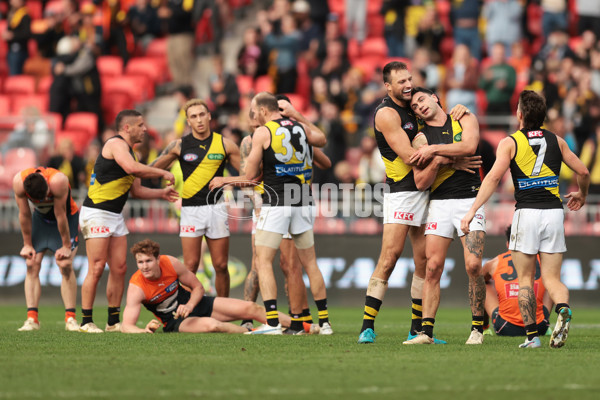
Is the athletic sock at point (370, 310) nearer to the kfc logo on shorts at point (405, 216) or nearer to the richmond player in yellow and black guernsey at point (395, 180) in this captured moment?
the richmond player in yellow and black guernsey at point (395, 180)

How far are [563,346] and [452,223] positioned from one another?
1574 millimetres

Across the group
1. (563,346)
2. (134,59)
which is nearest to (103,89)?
(134,59)

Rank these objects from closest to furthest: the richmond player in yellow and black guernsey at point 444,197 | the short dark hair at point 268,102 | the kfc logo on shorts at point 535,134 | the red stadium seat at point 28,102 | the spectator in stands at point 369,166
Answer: the kfc logo on shorts at point 535,134
the richmond player in yellow and black guernsey at point 444,197
the short dark hair at point 268,102
the spectator in stands at point 369,166
the red stadium seat at point 28,102

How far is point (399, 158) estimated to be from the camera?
9.43 meters

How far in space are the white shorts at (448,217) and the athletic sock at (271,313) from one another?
2240 mm

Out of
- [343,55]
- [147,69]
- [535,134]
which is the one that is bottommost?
[535,134]

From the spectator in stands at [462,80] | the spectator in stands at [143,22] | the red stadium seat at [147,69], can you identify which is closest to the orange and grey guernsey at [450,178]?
the spectator in stands at [462,80]

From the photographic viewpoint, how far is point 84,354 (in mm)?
8344

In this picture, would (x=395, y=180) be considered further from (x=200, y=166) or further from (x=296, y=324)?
(x=200, y=166)

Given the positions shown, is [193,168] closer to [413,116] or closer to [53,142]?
[413,116]

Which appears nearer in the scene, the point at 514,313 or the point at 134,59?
the point at 514,313

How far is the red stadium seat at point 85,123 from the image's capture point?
69.9 ft

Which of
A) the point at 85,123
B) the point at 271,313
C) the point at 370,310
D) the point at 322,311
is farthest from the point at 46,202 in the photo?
the point at 85,123

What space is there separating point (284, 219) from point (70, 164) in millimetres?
8549
